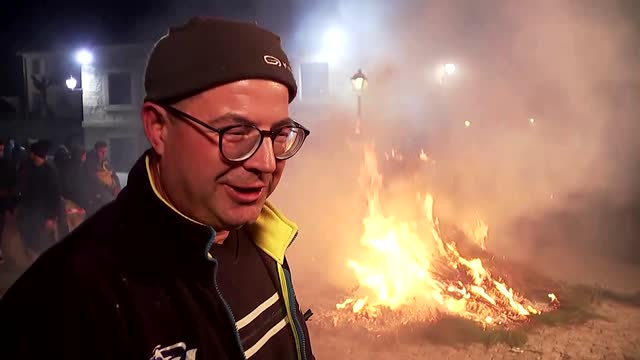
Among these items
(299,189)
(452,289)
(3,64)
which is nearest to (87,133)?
(3,64)

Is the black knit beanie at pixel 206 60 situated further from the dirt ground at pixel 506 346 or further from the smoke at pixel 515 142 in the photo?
the smoke at pixel 515 142

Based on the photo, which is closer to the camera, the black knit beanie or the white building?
the black knit beanie

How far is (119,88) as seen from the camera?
23.5 metres

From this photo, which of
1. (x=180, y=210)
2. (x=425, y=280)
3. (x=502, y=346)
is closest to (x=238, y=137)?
(x=180, y=210)

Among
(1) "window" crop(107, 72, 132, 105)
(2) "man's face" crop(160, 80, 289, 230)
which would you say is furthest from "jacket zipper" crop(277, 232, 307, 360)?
(1) "window" crop(107, 72, 132, 105)

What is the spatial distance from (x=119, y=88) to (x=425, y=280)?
21.1m

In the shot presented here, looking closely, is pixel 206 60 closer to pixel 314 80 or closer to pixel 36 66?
pixel 314 80

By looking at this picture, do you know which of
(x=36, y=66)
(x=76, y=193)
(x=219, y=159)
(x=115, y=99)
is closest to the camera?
(x=219, y=159)

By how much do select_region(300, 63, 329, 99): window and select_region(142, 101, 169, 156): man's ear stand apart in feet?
59.9

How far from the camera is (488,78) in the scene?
1363 cm

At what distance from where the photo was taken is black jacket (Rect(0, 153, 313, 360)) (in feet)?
3.66

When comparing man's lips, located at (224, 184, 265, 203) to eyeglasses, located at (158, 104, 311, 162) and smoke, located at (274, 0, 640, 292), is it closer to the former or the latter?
eyeglasses, located at (158, 104, 311, 162)

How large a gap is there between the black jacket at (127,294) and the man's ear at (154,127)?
0.32 ft

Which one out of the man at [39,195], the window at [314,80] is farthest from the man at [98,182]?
the window at [314,80]
